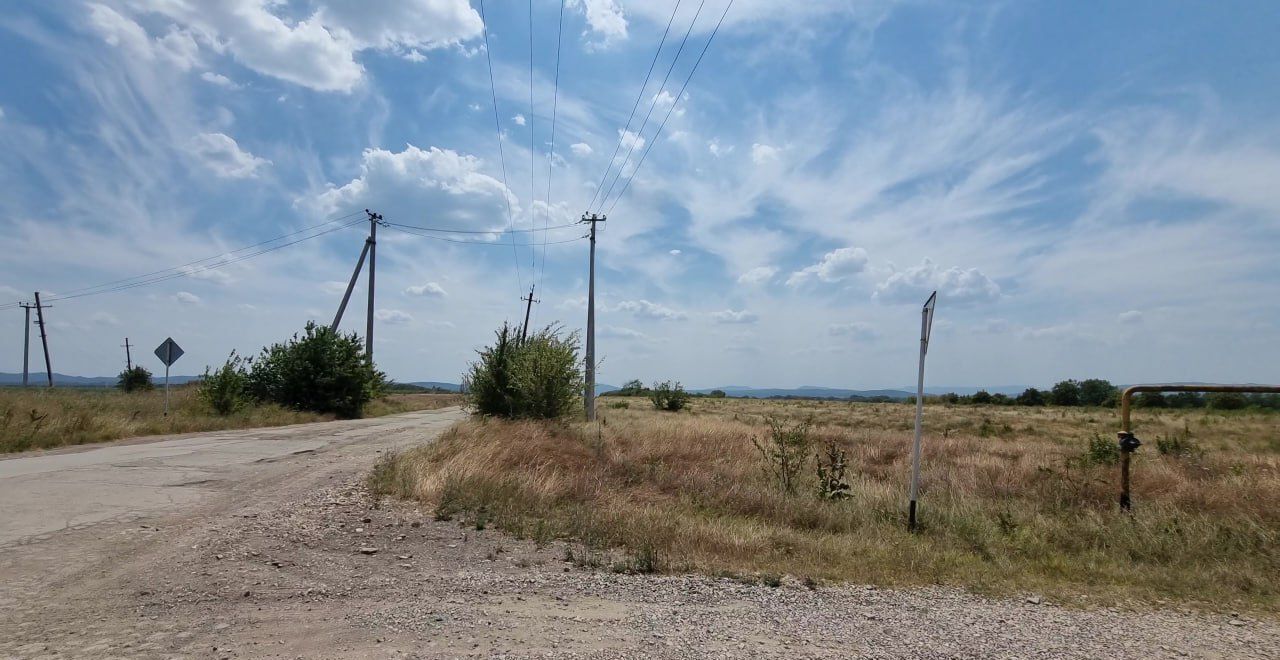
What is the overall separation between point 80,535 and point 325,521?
2.22 meters

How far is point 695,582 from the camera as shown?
571 cm

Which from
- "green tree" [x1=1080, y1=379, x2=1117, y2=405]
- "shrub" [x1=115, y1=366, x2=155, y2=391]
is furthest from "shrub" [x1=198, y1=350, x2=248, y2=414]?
"green tree" [x1=1080, y1=379, x2=1117, y2=405]

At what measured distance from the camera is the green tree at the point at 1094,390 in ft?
269

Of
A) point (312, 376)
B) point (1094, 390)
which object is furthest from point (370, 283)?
point (1094, 390)

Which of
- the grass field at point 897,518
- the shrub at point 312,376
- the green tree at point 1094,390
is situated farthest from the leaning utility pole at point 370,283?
the green tree at point 1094,390

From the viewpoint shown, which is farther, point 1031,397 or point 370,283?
point 1031,397

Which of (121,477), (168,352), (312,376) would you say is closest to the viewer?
(121,477)

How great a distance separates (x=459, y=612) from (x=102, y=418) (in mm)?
19397

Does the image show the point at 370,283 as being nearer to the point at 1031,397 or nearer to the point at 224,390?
the point at 224,390

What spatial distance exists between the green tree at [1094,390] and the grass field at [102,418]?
8633 cm

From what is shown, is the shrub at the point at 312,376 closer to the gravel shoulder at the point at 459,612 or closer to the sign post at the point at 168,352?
the sign post at the point at 168,352

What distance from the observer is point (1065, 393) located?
297 ft

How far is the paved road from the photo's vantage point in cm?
765

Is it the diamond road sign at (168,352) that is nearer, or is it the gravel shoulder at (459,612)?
the gravel shoulder at (459,612)
